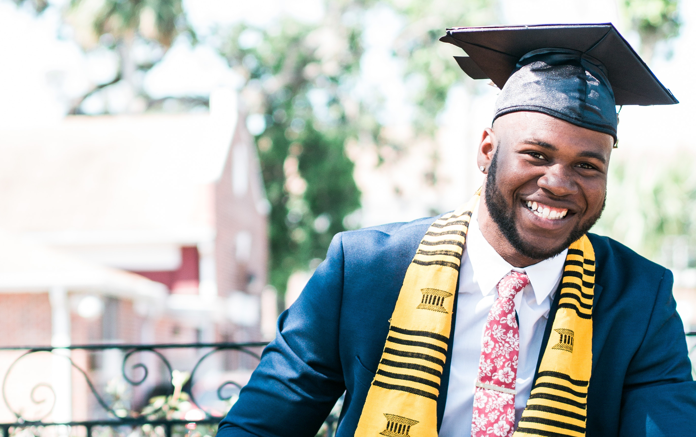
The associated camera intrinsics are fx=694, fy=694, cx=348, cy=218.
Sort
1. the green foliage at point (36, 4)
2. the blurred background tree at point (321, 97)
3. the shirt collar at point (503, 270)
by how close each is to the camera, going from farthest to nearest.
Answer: the green foliage at point (36, 4)
the blurred background tree at point (321, 97)
the shirt collar at point (503, 270)

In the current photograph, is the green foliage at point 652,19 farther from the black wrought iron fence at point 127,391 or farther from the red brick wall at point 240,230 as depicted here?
the red brick wall at point 240,230

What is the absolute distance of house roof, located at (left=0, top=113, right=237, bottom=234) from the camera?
1416 centimetres

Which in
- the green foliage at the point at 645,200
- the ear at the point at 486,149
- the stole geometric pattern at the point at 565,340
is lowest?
the stole geometric pattern at the point at 565,340

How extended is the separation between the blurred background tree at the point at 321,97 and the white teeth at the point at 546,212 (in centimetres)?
1626

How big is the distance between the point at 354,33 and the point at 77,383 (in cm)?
1253

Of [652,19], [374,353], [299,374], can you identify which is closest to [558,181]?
[374,353]

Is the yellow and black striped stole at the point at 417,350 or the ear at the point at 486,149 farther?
the ear at the point at 486,149

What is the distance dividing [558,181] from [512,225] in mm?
184

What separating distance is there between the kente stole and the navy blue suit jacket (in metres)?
0.05

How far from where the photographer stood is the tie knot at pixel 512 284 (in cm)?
192

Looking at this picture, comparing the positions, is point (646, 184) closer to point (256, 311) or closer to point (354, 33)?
point (354, 33)

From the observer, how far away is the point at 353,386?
75.8 inches

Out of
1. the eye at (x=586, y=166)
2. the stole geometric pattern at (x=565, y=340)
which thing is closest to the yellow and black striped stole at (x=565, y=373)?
the stole geometric pattern at (x=565, y=340)

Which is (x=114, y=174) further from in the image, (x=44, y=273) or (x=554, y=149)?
(x=554, y=149)
